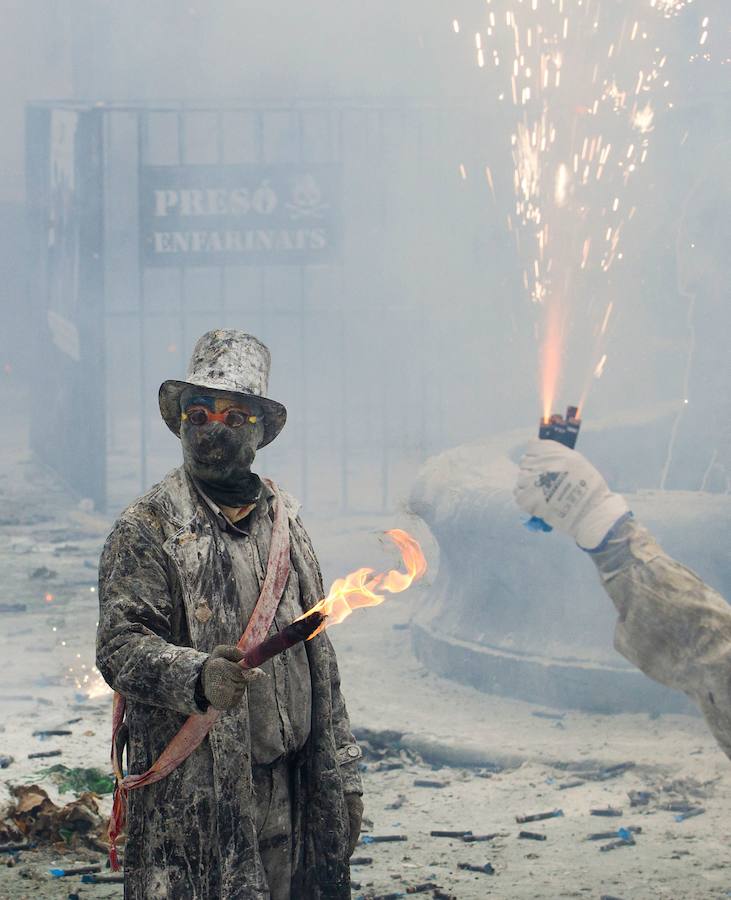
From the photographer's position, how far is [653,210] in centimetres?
1084

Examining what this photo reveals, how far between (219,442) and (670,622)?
185 cm

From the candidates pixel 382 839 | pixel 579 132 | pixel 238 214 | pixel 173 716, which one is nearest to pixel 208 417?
pixel 173 716

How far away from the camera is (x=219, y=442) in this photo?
3090 mm

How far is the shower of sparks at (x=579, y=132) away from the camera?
11.2 m

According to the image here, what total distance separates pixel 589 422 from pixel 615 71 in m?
3.63

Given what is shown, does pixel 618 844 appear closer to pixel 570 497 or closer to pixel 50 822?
pixel 570 497

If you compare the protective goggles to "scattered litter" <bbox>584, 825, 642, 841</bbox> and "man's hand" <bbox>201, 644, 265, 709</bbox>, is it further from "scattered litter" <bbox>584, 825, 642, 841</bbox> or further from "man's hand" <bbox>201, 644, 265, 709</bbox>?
"scattered litter" <bbox>584, 825, 642, 841</bbox>

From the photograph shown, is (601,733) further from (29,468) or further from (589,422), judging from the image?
(29,468)

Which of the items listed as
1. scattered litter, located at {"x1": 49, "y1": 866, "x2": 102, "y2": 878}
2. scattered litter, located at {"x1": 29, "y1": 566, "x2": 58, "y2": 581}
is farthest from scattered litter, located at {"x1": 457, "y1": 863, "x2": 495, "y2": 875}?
scattered litter, located at {"x1": 29, "y1": 566, "x2": 58, "y2": 581}

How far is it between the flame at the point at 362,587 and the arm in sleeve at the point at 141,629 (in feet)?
1.03

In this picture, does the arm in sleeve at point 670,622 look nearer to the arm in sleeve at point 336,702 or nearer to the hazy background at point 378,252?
the arm in sleeve at point 336,702

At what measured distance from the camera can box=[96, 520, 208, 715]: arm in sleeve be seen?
273cm

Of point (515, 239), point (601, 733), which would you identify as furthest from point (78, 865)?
point (515, 239)

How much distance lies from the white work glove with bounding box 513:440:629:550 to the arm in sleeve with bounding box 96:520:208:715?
1.73m
